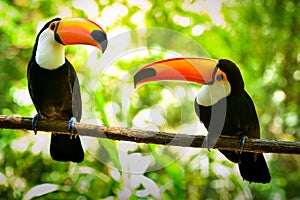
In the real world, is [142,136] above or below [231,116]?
below

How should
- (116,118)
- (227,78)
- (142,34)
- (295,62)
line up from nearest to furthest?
(227,78) → (116,118) → (142,34) → (295,62)

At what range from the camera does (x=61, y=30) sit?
2391 mm

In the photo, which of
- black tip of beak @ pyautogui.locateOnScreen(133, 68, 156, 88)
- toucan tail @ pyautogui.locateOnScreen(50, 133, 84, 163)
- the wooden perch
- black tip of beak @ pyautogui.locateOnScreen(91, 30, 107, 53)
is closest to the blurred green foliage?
toucan tail @ pyautogui.locateOnScreen(50, 133, 84, 163)

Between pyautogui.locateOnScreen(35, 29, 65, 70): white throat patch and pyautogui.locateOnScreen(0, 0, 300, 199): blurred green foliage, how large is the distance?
1.16 feet

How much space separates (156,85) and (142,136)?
3.42ft

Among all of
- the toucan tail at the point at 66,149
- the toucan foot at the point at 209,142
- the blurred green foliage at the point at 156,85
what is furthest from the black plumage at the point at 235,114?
the toucan tail at the point at 66,149

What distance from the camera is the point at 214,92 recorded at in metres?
2.41

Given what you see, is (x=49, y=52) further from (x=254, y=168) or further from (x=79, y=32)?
(x=254, y=168)

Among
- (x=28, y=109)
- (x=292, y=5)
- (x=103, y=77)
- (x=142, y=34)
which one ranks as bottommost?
(x=28, y=109)

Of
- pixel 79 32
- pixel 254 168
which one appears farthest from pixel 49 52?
pixel 254 168

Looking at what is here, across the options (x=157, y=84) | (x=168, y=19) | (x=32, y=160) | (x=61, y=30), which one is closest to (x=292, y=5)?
(x=168, y=19)

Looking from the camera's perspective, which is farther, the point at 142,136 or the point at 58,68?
the point at 58,68

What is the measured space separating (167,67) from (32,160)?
3.70 ft

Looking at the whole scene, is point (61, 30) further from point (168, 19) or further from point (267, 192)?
point (267, 192)
